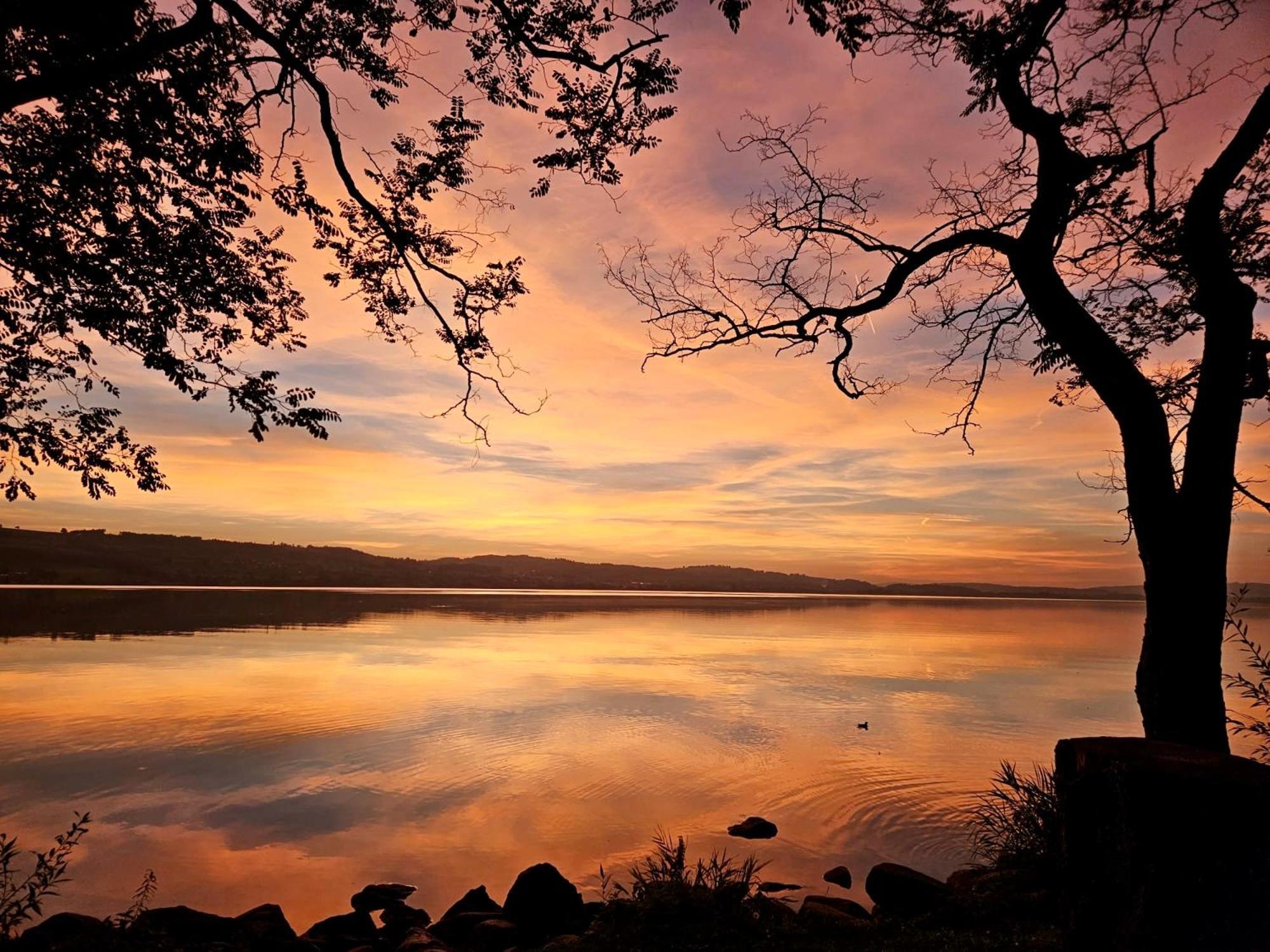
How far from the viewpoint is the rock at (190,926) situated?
6.93 meters

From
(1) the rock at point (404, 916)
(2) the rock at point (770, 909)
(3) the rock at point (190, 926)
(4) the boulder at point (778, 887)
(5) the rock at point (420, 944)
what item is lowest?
(1) the rock at point (404, 916)

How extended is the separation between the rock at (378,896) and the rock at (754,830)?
5377 millimetres

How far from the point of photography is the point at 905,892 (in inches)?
310

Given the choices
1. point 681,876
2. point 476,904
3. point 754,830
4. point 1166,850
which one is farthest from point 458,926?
point 1166,850

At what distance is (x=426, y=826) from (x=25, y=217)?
35.8ft

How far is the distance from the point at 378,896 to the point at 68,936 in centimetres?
353

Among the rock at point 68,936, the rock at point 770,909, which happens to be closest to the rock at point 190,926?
the rock at point 68,936

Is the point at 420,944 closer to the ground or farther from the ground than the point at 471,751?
farther from the ground

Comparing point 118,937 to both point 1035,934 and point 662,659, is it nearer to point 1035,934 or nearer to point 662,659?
point 1035,934

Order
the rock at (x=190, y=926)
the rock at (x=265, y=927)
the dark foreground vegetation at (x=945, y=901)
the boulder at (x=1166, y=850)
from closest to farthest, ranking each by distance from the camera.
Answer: the boulder at (x=1166, y=850)
the dark foreground vegetation at (x=945, y=901)
the rock at (x=190, y=926)
the rock at (x=265, y=927)

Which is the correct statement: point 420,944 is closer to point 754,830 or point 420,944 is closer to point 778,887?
point 778,887

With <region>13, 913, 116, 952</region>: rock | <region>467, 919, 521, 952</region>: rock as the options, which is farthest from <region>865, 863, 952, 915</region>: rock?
<region>13, 913, 116, 952</region>: rock

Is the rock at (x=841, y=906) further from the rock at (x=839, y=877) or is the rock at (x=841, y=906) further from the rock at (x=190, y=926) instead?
the rock at (x=190, y=926)

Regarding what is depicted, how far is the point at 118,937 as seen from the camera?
5.75 metres
